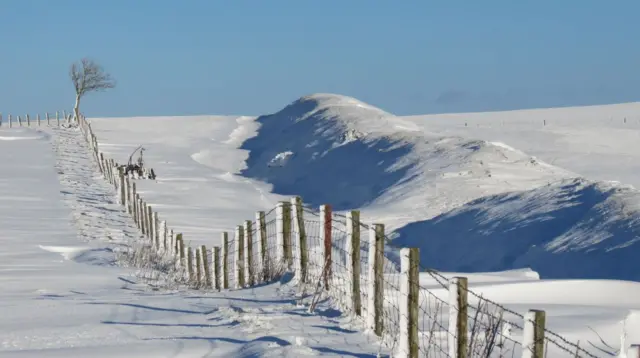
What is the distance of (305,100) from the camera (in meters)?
79.7

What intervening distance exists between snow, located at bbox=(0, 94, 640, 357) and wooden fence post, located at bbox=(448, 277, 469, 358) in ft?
4.59

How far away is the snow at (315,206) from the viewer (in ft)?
33.4

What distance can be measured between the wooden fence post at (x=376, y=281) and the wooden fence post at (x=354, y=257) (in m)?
0.69

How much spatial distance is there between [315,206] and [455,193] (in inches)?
324

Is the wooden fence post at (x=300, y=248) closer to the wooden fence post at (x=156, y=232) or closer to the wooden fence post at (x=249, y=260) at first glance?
the wooden fence post at (x=249, y=260)

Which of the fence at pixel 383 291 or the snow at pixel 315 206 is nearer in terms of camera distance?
the fence at pixel 383 291

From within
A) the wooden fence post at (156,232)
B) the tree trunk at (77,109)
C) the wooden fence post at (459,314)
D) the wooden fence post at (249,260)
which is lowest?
the wooden fence post at (156,232)

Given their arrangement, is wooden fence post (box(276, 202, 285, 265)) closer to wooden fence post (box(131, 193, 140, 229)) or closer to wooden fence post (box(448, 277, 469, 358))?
wooden fence post (box(448, 277, 469, 358))

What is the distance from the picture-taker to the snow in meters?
10.2

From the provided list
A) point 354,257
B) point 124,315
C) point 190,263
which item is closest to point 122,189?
point 190,263

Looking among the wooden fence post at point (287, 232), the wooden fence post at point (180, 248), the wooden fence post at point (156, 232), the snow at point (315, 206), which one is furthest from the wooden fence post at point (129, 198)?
the wooden fence post at point (287, 232)

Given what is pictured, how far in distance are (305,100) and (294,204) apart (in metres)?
66.5

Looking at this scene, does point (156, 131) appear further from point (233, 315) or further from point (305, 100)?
point (233, 315)

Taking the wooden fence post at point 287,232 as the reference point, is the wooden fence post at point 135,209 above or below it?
below
